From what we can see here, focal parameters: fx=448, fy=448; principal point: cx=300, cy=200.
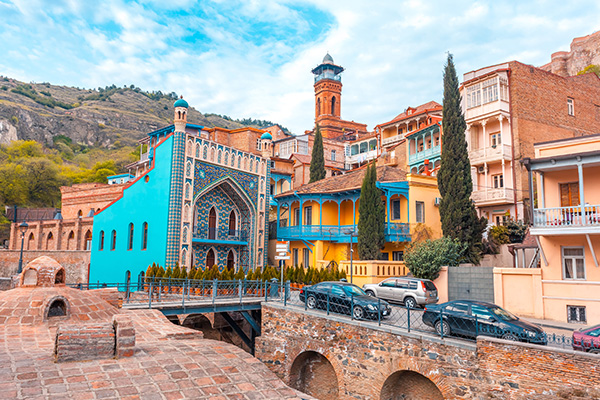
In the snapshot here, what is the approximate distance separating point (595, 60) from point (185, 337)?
71737 mm

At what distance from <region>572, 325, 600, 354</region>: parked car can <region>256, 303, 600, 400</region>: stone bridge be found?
2.25ft

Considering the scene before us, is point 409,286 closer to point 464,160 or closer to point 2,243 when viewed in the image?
point 464,160

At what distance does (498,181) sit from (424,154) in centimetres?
779

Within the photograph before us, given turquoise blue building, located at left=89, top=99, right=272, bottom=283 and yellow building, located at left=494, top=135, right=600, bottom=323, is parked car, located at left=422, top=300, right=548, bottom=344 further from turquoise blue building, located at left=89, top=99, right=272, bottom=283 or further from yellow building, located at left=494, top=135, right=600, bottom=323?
turquoise blue building, located at left=89, top=99, right=272, bottom=283

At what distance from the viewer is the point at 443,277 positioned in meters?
21.8

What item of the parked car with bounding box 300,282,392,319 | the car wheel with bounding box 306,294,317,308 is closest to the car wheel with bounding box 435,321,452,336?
the parked car with bounding box 300,282,392,319

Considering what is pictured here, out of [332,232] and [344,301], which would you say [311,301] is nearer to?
[344,301]

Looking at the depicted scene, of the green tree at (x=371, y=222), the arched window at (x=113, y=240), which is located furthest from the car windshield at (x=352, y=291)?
the arched window at (x=113, y=240)

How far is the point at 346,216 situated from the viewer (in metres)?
31.0

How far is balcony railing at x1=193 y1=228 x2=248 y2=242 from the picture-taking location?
28500 millimetres

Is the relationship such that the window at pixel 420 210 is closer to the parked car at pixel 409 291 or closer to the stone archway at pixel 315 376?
the parked car at pixel 409 291

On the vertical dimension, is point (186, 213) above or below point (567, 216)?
above

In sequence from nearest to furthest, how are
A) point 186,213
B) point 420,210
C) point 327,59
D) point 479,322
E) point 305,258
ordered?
point 479,322, point 186,213, point 420,210, point 305,258, point 327,59

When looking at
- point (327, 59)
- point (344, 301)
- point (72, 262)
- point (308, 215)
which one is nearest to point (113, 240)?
point (72, 262)
